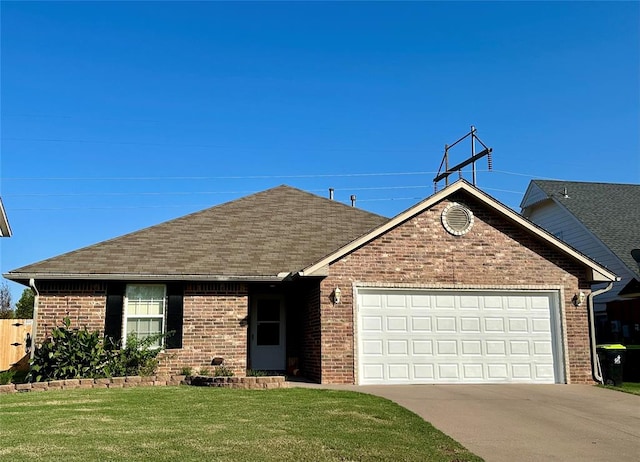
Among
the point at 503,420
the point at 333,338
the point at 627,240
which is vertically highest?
the point at 627,240

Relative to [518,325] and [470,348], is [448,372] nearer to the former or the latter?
[470,348]

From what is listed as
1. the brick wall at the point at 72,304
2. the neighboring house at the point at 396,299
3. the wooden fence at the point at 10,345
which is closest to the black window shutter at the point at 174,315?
the neighboring house at the point at 396,299

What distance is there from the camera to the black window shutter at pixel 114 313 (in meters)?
14.5

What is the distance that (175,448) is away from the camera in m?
6.84

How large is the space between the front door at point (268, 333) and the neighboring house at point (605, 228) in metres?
11.7

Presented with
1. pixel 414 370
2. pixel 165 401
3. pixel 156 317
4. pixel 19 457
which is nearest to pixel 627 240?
pixel 414 370

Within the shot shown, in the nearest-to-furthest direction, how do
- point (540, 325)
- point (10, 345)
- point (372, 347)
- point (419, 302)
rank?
point (372, 347), point (419, 302), point (540, 325), point (10, 345)

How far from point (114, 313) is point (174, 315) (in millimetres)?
1474

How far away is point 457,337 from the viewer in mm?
14273

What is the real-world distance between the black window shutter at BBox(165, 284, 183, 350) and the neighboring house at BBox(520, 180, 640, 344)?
47.5ft

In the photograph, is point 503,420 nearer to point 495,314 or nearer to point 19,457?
point 495,314

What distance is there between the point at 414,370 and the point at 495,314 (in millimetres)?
2524

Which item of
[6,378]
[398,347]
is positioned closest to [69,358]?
[6,378]

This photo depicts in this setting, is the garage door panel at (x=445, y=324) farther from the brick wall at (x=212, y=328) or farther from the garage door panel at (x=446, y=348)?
the brick wall at (x=212, y=328)
